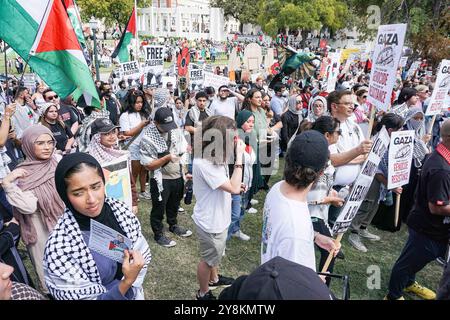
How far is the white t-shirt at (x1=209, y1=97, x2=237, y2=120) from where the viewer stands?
7074mm

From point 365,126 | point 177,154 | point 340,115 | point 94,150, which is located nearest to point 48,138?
point 94,150

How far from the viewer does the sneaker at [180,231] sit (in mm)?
4844

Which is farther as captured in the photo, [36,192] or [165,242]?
[165,242]

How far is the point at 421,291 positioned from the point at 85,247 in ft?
11.8

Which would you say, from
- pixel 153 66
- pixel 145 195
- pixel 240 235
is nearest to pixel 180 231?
pixel 240 235

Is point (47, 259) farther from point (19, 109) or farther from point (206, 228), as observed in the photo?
point (19, 109)

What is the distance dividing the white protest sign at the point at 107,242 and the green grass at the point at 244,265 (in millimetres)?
1979

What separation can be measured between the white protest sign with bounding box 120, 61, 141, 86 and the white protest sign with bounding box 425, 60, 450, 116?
265 inches

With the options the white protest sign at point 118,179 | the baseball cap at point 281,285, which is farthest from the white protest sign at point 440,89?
the baseball cap at point 281,285

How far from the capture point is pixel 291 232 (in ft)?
6.27

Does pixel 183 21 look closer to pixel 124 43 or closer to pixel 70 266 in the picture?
pixel 124 43

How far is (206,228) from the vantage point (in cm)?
318
